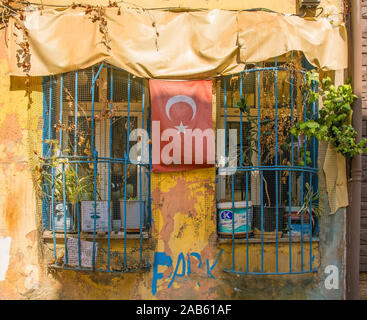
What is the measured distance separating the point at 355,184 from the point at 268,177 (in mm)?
968

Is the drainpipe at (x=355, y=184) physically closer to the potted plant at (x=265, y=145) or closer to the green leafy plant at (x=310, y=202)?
the green leafy plant at (x=310, y=202)

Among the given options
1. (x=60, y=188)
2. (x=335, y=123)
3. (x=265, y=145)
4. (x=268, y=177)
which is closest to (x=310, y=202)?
(x=268, y=177)

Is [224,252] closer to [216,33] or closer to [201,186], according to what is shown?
[201,186]

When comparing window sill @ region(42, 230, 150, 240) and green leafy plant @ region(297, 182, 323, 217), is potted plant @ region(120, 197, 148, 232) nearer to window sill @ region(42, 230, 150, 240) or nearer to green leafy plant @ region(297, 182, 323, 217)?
window sill @ region(42, 230, 150, 240)

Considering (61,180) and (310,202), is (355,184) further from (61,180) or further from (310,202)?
(61,180)

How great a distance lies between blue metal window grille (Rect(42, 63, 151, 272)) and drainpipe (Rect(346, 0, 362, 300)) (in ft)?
7.41

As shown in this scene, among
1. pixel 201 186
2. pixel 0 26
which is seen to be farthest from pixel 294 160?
pixel 0 26

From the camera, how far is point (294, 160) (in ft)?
17.4

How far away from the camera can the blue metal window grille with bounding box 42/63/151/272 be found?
4891 mm

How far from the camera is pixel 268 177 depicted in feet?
16.8

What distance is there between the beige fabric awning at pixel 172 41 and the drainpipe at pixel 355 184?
0.17 metres

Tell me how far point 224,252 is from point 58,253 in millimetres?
1809

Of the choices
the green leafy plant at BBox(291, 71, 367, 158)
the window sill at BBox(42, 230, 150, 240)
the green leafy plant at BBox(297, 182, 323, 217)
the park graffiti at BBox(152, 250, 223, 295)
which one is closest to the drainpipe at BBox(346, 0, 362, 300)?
the green leafy plant at BBox(291, 71, 367, 158)

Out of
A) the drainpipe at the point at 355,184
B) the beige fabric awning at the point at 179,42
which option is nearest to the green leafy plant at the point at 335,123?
the drainpipe at the point at 355,184
